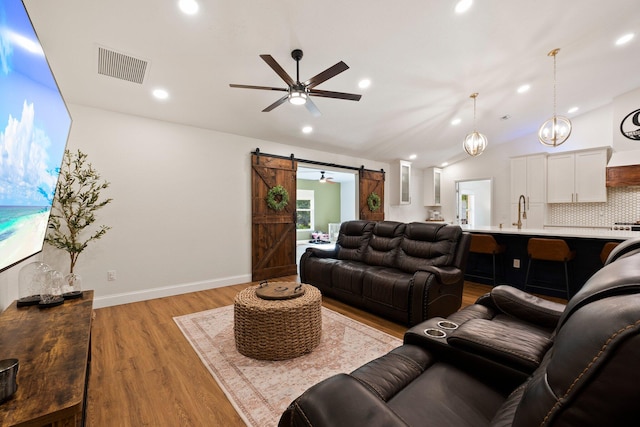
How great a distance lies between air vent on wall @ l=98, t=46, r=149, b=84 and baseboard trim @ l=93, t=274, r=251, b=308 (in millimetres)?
2741

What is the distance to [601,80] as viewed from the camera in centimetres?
453

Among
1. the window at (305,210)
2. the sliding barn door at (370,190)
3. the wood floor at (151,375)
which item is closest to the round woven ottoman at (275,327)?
the wood floor at (151,375)

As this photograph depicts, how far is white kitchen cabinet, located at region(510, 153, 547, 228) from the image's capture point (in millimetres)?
6191

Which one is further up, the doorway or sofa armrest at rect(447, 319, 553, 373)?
the doorway

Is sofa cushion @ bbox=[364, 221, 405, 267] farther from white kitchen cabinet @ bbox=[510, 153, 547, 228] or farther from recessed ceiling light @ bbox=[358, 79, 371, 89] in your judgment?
white kitchen cabinet @ bbox=[510, 153, 547, 228]

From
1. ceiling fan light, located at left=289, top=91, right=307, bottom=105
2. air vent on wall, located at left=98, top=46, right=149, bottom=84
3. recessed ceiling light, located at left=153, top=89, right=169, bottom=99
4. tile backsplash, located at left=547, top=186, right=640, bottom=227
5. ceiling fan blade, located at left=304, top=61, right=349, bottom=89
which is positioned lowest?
tile backsplash, located at left=547, top=186, right=640, bottom=227

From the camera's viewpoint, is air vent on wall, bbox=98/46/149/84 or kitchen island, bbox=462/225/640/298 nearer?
air vent on wall, bbox=98/46/149/84

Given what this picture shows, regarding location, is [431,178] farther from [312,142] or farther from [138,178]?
[138,178]

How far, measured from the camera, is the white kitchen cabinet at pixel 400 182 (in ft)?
24.0

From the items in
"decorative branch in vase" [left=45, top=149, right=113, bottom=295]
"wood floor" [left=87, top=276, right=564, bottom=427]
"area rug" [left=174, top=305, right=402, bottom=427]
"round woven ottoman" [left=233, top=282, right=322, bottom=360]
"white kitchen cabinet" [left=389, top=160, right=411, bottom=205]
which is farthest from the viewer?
"white kitchen cabinet" [left=389, top=160, right=411, bottom=205]

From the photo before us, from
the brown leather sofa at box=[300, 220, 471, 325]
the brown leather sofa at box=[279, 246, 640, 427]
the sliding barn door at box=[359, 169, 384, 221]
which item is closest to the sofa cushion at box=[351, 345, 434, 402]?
the brown leather sofa at box=[279, 246, 640, 427]

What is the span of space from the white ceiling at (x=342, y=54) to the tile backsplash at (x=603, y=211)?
201cm

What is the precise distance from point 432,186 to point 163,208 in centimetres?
715

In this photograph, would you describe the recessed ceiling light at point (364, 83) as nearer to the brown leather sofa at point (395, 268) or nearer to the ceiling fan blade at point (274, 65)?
the ceiling fan blade at point (274, 65)
